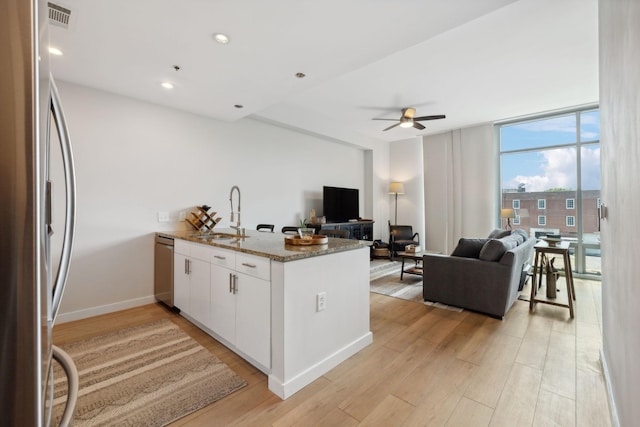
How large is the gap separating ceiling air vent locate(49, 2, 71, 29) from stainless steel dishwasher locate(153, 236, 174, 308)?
2.05m

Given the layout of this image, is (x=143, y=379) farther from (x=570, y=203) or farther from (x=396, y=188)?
(x=570, y=203)

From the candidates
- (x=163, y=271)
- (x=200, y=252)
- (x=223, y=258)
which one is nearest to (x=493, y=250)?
(x=223, y=258)

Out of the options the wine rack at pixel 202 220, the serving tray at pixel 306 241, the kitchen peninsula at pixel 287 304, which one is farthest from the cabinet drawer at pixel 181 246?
the serving tray at pixel 306 241

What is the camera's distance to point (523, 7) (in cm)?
235

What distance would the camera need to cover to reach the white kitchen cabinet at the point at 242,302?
1.91 meters

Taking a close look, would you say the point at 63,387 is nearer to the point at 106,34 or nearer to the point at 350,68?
the point at 106,34

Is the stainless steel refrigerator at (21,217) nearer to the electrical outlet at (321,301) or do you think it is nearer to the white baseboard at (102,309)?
the electrical outlet at (321,301)

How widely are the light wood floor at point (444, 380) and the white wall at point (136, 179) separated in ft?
1.72

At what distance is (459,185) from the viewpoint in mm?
6066

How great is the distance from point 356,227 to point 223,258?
3961 millimetres

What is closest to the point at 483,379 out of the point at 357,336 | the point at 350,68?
the point at 357,336

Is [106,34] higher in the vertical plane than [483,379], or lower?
higher

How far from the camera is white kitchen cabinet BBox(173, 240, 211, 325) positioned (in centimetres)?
257

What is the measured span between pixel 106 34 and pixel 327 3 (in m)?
1.73
